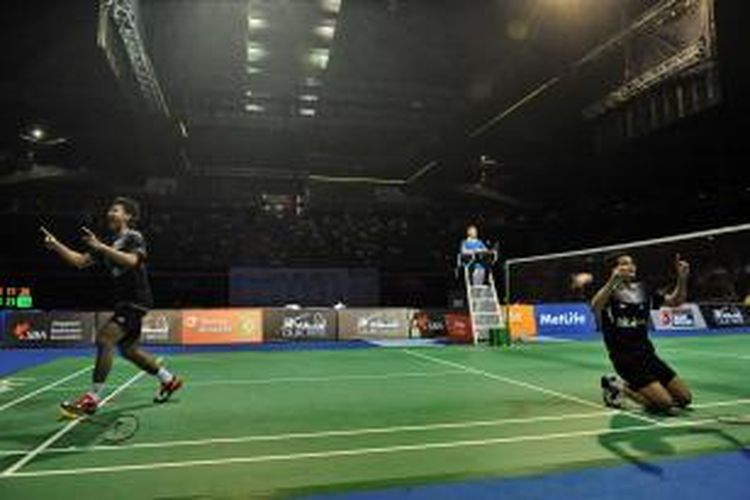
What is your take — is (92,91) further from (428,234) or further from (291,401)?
(428,234)

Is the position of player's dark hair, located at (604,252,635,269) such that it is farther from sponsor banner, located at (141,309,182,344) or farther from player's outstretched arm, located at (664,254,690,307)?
sponsor banner, located at (141,309,182,344)

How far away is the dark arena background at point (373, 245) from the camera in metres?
5.99

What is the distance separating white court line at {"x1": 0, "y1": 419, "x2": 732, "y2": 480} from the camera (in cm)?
538

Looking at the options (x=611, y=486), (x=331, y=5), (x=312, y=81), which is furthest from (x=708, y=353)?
(x=312, y=81)

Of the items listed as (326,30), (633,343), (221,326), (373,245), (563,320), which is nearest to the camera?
(633,343)

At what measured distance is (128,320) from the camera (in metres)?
7.99

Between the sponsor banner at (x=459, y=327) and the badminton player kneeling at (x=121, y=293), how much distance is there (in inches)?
476

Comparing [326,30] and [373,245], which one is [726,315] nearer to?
[326,30]

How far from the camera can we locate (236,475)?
17.1 ft

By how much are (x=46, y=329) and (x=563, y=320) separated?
17.1 metres

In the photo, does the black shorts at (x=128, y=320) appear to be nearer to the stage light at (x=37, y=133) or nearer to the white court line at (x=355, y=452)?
the white court line at (x=355, y=452)

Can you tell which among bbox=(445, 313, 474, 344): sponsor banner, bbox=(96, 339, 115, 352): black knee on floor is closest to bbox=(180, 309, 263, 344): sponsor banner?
bbox=(445, 313, 474, 344): sponsor banner

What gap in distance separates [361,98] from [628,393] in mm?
18205

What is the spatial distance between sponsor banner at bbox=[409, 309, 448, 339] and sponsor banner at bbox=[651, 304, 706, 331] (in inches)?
297
